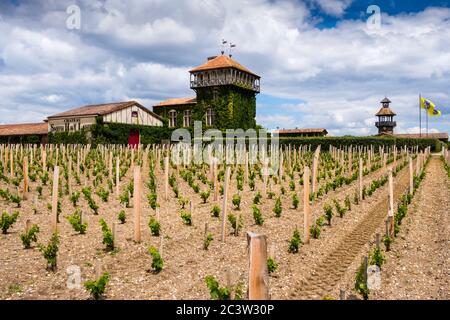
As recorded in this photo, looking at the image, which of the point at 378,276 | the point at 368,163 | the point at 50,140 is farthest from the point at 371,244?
the point at 50,140

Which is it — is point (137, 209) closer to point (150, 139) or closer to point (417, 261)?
point (417, 261)

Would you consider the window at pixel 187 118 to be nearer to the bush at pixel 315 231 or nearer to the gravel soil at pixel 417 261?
the gravel soil at pixel 417 261

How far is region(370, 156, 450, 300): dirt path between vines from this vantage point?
7.20m

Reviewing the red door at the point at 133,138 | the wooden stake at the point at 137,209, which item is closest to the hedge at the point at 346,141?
the red door at the point at 133,138

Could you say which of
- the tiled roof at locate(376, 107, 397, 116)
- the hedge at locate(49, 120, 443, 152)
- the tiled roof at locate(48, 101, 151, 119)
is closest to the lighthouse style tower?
the tiled roof at locate(376, 107, 397, 116)

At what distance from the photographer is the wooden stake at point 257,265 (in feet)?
13.5

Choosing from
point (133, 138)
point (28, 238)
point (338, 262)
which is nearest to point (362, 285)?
point (338, 262)

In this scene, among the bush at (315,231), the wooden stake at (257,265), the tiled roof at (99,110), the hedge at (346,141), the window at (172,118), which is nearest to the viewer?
the wooden stake at (257,265)

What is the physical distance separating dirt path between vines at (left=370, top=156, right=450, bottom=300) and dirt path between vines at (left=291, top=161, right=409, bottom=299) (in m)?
0.77

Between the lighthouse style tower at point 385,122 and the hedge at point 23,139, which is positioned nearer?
the hedge at point 23,139

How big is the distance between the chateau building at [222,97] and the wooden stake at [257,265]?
135ft

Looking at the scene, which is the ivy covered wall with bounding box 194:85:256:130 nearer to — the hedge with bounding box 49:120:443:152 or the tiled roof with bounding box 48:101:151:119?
the hedge with bounding box 49:120:443:152

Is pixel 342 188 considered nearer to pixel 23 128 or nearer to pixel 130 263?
pixel 130 263

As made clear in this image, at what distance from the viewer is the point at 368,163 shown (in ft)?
102
